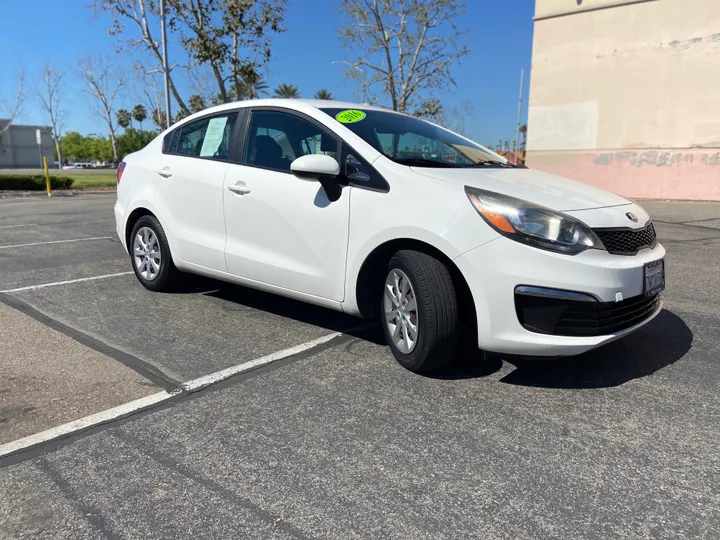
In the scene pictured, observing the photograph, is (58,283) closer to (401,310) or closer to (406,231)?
(401,310)

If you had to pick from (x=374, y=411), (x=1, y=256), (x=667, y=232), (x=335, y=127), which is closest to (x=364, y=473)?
(x=374, y=411)

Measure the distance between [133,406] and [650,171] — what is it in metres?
20.8

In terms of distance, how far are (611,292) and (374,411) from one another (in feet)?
4.58

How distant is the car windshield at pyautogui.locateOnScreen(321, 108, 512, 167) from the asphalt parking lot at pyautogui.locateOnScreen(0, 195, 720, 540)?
1.34m

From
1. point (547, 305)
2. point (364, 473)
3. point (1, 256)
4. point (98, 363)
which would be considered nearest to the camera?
point (364, 473)

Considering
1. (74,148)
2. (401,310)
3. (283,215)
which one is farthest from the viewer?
(74,148)

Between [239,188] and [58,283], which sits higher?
[239,188]

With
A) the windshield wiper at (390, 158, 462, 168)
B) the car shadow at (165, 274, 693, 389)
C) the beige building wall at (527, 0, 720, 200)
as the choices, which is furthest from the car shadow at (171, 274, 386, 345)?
the beige building wall at (527, 0, 720, 200)

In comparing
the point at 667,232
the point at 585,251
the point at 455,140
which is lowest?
the point at 667,232

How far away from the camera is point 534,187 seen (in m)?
3.36

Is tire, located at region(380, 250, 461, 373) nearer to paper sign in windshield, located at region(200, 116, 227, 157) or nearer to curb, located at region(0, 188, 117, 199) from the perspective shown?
paper sign in windshield, located at region(200, 116, 227, 157)

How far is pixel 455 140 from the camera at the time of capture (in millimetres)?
4473

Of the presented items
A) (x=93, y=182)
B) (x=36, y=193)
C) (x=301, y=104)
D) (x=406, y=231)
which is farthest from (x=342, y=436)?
(x=93, y=182)

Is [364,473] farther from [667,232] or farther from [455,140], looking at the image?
[667,232]
